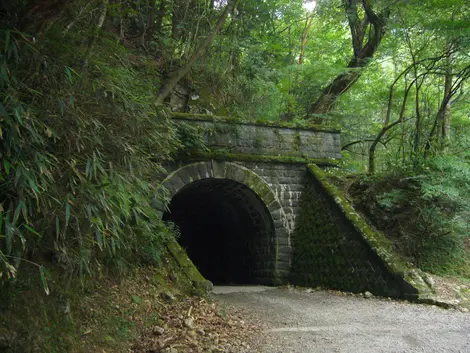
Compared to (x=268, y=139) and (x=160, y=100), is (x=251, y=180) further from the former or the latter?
(x=160, y=100)

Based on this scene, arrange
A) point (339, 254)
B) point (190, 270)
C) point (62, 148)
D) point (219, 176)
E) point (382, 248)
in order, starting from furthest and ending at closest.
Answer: point (219, 176)
point (339, 254)
point (382, 248)
point (190, 270)
point (62, 148)

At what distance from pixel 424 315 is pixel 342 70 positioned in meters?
7.99

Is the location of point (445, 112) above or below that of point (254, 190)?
above

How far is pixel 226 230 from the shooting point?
1180 cm

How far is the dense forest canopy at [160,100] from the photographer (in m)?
2.68

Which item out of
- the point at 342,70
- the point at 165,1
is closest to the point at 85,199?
the point at 165,1

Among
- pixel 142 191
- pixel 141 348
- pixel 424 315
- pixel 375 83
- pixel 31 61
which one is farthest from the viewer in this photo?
pixel 375 83

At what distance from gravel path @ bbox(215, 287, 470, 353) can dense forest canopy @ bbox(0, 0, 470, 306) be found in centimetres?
183

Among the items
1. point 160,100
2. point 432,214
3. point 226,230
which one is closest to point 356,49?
point 226,230

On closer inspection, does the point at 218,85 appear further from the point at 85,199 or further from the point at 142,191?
the point at 85,199

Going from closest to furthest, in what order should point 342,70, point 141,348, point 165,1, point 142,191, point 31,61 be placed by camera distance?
1. point 31,61
2. point 141,348
3. point 142,191
4. point 165,1
5. point 342,70

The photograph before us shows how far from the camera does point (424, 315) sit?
480 cm

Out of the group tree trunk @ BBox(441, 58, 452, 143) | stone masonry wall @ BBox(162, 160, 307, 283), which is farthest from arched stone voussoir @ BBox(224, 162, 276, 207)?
tree trunk @ BBox(441, 58, 452, 143)

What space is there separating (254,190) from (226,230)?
3.62 m
